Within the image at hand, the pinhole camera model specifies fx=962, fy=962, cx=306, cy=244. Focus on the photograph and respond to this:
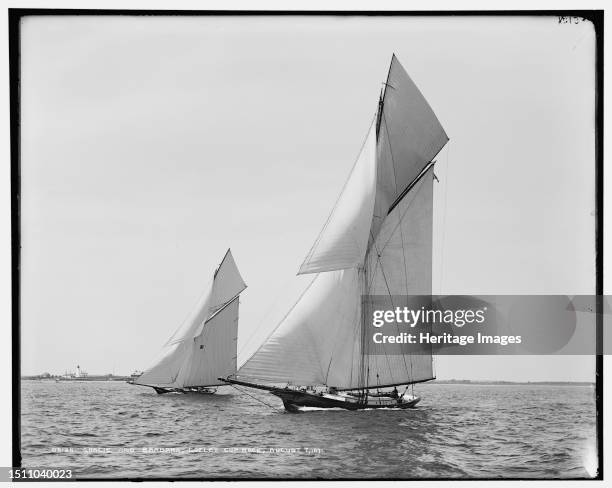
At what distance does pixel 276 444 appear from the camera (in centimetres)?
1127

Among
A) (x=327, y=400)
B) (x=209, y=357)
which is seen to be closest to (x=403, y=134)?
(x=327, y=400)

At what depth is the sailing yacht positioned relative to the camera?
11.5 m

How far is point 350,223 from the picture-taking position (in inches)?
486

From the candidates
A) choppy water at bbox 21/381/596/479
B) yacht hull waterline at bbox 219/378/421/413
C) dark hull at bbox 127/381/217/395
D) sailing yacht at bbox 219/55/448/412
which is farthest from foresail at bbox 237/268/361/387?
dark hull at bbox 127/381/217/395

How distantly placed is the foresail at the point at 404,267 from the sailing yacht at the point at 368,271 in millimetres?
20

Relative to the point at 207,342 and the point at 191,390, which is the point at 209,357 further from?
the point at 207,342

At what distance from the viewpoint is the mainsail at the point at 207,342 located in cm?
1227

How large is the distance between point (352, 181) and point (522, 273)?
7.32 feet

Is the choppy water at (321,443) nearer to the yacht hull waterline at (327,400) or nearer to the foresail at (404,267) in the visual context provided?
the foresail at (404,267)

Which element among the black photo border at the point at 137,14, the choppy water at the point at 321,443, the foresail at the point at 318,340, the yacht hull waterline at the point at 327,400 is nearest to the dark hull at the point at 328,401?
the yacht hull waterline at the point at 327,400

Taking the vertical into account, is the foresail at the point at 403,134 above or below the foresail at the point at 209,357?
above

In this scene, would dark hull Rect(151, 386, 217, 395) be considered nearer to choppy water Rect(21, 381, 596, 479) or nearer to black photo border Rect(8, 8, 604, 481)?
choppy water Rect(21, 381, 596, 479)

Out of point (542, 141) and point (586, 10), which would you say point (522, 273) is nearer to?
point (542, 141)

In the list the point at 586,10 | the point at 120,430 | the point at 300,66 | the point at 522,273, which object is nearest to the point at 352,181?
the point at 300,66
